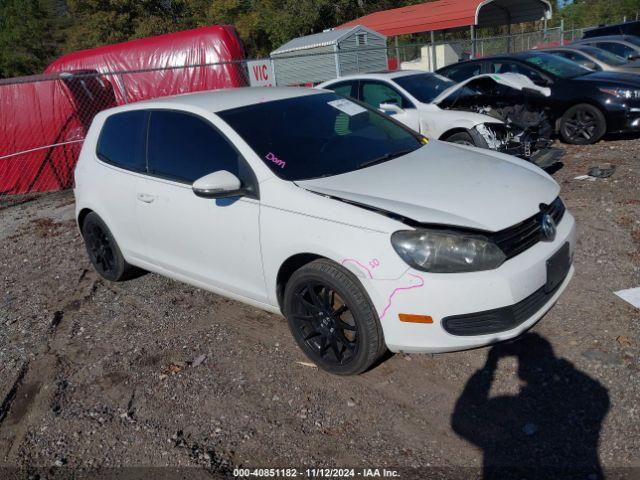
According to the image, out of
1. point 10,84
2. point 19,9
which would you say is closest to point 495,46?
Result: point 10,84

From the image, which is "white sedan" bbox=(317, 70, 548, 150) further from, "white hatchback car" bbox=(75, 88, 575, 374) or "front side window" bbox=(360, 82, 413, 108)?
"white hatchback car" bbox=(75, 88, 575, 374)

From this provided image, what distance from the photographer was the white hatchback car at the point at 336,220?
9.90 ft

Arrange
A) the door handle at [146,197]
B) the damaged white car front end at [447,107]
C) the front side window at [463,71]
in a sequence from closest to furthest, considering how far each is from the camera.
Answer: the door handle at [146,197]
the damaged white car front end at [447,107]
the front side window at [463,71]

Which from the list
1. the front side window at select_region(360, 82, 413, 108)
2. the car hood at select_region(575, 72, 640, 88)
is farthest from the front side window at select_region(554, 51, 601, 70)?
the front side window at select_region(360, 82, 413, 108)

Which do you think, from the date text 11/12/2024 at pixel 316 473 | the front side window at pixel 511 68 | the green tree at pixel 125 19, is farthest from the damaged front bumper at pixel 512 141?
the green tree at pixel 125 19

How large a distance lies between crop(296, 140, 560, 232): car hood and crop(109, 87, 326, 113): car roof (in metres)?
1.02

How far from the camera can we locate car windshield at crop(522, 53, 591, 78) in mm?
9398

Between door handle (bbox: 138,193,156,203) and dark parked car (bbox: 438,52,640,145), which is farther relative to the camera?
dark parked car (bbox: 438,52,640,145)

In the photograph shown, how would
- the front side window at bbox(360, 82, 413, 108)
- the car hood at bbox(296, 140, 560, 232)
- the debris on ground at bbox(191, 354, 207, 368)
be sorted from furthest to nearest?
the front side window at bbox(360, 82, 413, 108) → the debris on ground at bbox(191, 354, 207, 368) → the car hood at bbox(296, 140, 560, 232)

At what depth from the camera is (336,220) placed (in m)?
3.20

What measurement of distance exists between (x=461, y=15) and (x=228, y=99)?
1983 centimetres

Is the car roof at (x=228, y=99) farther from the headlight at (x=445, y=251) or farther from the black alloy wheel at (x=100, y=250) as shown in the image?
the headlight at (x=445, y=251)

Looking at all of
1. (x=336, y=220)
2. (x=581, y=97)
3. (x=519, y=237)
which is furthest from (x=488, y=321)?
(x=581, y=97)

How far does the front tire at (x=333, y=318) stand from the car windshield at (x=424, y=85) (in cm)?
540
